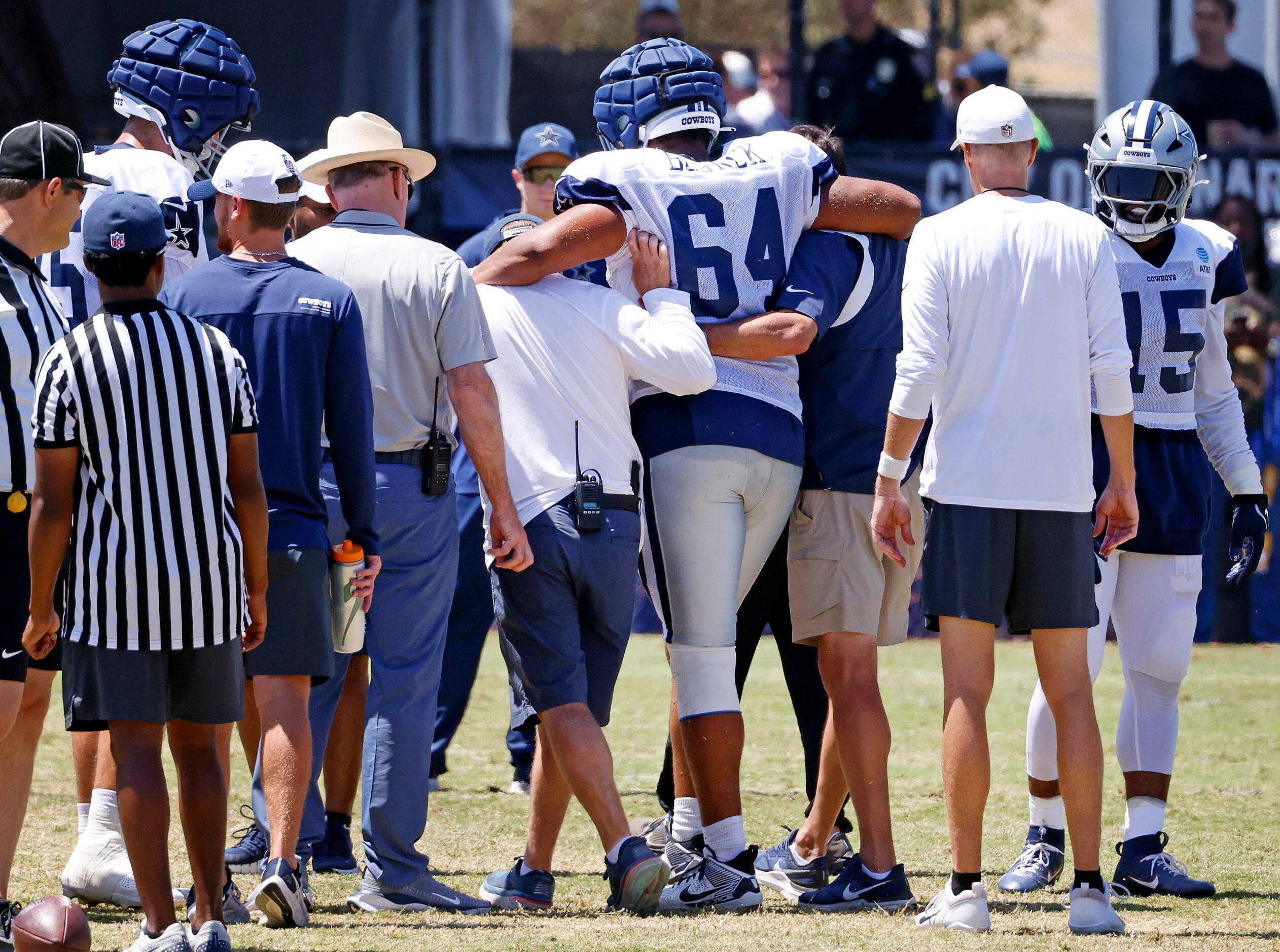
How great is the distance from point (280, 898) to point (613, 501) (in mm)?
1302

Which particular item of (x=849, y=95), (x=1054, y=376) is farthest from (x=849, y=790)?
(x=849, y=95)

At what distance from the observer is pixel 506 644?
4.52 meters

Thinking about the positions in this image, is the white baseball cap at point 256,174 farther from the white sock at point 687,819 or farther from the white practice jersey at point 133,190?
the white sock at point 687,819

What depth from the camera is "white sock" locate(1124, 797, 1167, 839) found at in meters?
Result: 4.92

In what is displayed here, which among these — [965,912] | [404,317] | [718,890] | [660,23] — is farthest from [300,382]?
[660,23]

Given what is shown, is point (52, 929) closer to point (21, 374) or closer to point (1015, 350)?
point (21, 374)

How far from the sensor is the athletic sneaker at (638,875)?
4.29m

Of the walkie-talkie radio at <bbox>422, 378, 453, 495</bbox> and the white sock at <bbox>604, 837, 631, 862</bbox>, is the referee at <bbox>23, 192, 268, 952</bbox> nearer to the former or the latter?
the walkie-talkie radio at <bbox>422, 378, 453, 495</bbox>

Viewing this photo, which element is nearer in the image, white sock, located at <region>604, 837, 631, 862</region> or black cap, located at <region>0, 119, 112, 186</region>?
black cap, located at <region>0, 119, 112, 186</region>

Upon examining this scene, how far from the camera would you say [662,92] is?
15.7ft

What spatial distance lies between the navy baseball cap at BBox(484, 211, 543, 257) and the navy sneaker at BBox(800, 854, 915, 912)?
1.98 metres

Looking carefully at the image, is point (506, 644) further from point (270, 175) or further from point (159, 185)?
point (159, 185)

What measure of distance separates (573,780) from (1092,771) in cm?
132

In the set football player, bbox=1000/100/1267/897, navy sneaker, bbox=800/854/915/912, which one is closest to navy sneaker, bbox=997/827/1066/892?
football player, bbox=1000/100/1267/897
